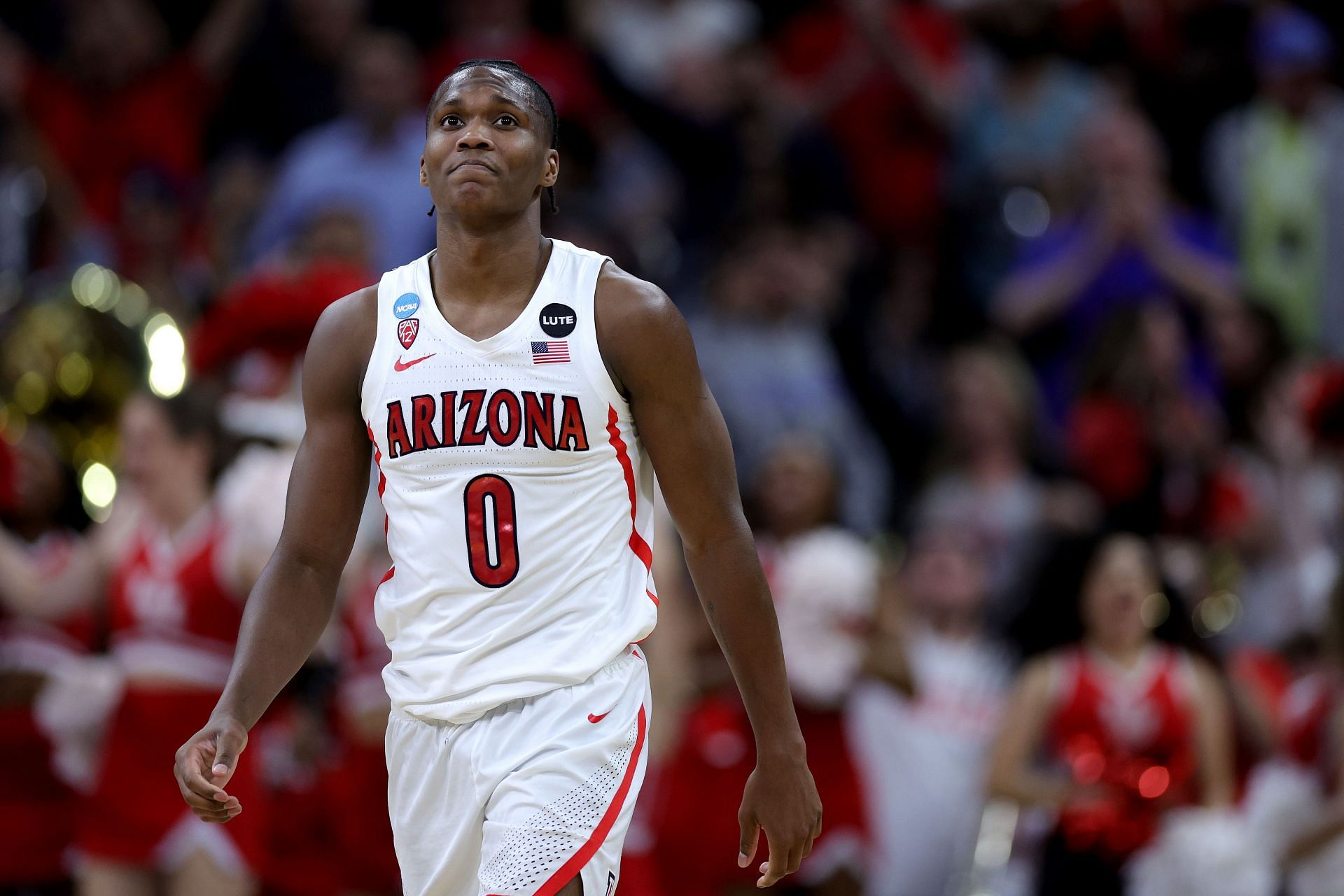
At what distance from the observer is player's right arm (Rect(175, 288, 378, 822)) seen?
365cm

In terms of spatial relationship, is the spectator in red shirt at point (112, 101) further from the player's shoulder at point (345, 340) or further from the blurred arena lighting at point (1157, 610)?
the player's shoulder at point (345, 340)

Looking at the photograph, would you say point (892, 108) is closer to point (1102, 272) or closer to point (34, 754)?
point (1102, 272)

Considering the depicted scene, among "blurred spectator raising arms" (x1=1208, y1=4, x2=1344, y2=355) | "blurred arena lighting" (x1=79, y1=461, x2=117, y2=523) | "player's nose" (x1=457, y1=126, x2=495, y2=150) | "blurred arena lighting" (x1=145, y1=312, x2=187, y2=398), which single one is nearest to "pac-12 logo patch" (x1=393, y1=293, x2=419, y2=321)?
"player's nose" (x1=457, y1=126, x2=495, y2=150)

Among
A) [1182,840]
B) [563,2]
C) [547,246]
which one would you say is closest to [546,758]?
[547,246]

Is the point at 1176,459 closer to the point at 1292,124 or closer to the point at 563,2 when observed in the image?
the point at 1292,124

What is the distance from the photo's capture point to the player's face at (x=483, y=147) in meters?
3.52

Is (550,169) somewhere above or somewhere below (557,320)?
above

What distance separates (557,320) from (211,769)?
1057 mm

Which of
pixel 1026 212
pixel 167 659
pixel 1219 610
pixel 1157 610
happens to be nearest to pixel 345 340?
pixel 167 659

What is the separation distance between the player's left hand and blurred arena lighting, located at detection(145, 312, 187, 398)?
4.86 m

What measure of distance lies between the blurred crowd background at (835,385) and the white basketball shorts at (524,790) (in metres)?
2.57

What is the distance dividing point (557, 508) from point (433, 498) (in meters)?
0.24

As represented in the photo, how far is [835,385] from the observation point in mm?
9219

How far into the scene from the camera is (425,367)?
3.55 meters
